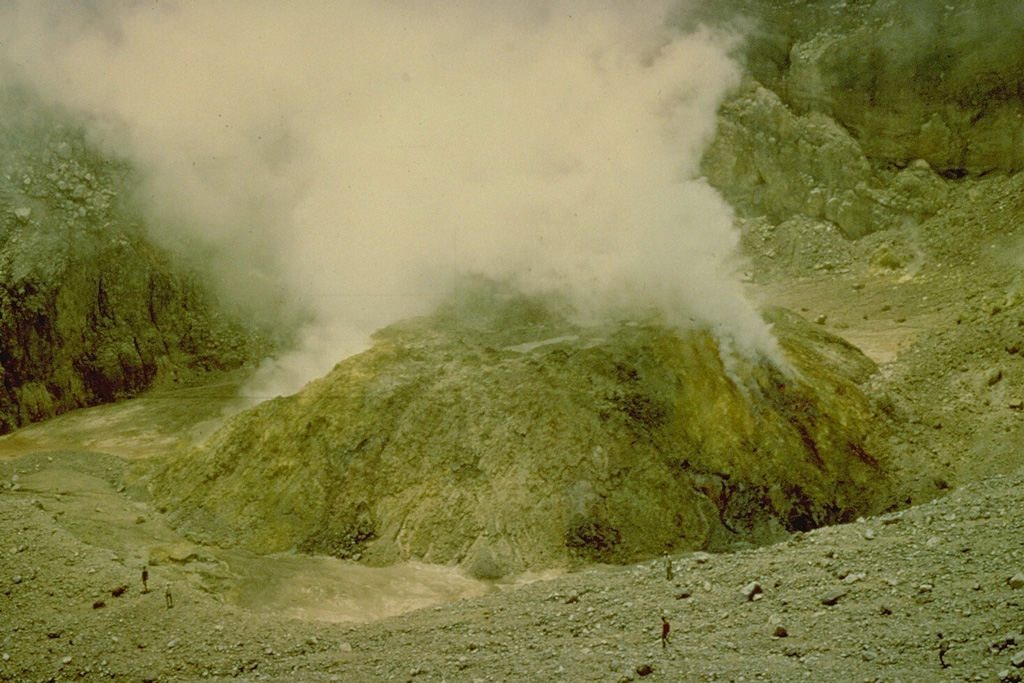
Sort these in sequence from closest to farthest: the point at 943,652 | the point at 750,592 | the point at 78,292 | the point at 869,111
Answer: the point at 943,652 < the point at 750,592 < the point at 78,292 < the point at 869,111

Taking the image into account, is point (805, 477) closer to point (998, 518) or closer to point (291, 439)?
point (998, 518)

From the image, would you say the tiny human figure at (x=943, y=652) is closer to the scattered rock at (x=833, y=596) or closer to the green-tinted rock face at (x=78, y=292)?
the scattered rock at (x=833, y=596)

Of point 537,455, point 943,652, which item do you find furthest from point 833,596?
point 537,455

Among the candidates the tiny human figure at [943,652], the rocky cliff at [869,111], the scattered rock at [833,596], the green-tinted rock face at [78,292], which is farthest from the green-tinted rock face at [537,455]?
the rocky cliff at [869,111]

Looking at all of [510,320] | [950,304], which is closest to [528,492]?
[510,320]

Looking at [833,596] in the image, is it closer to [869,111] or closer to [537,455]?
[537,455]

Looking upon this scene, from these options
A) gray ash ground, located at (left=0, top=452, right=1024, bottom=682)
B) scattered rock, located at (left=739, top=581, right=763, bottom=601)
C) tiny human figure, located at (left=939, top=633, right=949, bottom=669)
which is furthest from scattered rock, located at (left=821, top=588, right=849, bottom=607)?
tiny human figure, located at (left=939, top=633, right=949, bottom=669)

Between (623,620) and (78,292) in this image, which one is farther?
(78,292)
